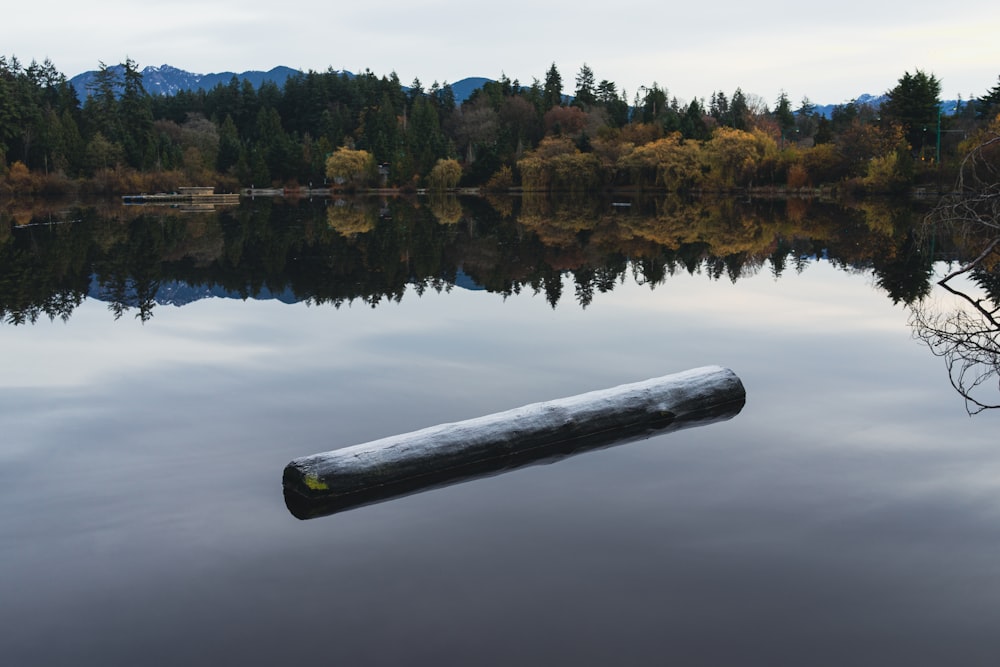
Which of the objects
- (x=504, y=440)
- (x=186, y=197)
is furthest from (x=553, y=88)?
(x=504, y=440)

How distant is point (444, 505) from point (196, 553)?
195 centimetres

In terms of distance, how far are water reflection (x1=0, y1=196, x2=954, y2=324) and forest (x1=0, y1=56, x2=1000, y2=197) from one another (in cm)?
1712

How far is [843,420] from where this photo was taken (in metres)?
9.48

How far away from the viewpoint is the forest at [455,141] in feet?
196

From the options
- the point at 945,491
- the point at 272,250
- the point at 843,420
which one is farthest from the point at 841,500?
the point at 272,250

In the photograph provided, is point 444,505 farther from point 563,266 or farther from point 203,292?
point 563,266

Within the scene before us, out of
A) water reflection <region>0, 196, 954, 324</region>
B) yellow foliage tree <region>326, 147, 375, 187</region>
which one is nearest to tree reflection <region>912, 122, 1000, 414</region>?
water reflection <region>0, 196, 954, 324</region>

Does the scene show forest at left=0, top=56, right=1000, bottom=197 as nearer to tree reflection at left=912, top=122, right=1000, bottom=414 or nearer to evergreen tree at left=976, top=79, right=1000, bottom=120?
evergreen tree at left=976, top=79, right=1000, bottom=120

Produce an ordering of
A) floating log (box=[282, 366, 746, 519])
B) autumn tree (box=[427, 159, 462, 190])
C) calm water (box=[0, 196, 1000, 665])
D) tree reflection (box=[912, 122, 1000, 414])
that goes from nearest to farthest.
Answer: calm water (box=[0, 196, 1000, 665]) < floating log (box=[282, 366, 746, 519]) < tree reflection (box=[912, 122, 1000, 414]) < autumn tree (box=[427, 159, 462, 190])

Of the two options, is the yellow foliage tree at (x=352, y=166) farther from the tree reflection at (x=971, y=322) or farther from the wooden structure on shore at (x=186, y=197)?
the tree reflection at (x=971, y=322)

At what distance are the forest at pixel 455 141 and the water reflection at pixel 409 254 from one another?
17125mm

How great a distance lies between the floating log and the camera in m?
7.16

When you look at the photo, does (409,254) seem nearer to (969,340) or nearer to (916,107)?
(969,340)

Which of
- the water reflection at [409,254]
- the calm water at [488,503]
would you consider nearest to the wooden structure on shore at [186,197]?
the water reflection at [409,254]
